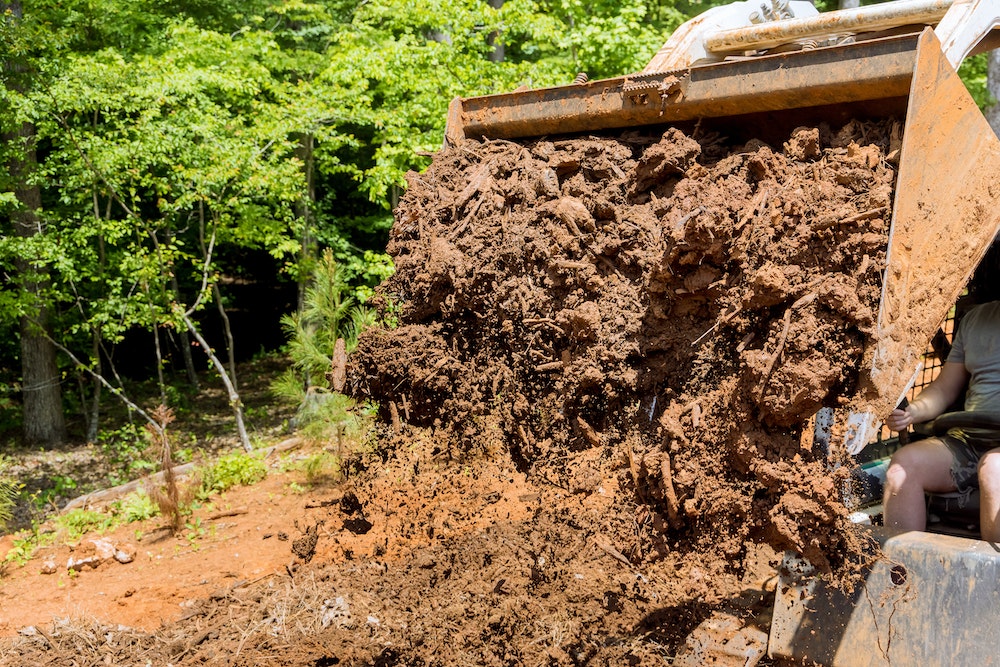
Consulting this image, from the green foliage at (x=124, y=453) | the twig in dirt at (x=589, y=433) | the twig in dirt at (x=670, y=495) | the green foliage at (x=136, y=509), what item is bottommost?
the green foliage at (x=124, y=453)

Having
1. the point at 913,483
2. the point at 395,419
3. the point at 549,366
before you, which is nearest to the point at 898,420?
the point at 913,483

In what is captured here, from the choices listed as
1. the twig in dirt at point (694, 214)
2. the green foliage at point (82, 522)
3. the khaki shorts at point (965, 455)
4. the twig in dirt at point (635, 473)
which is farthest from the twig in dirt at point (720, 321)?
the green foliage at point (82, 522)

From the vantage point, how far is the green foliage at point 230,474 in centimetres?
659

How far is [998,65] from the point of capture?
9.46 meters

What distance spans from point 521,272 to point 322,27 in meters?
10.5

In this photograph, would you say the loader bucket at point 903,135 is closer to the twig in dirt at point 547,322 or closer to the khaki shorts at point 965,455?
the khaki shorts at point 965,455

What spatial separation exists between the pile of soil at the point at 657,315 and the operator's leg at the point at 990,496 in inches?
21.1

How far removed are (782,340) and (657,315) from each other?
59 centimetres

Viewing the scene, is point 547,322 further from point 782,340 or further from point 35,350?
point 35,350

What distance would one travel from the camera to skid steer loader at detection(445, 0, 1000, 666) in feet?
7.94

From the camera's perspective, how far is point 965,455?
3098 millimetres

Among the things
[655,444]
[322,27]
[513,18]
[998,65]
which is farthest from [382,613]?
[322,27]

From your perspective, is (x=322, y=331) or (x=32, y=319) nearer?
(x=322, y=331)

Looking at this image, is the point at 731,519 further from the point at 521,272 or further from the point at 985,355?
the point at 985,355
